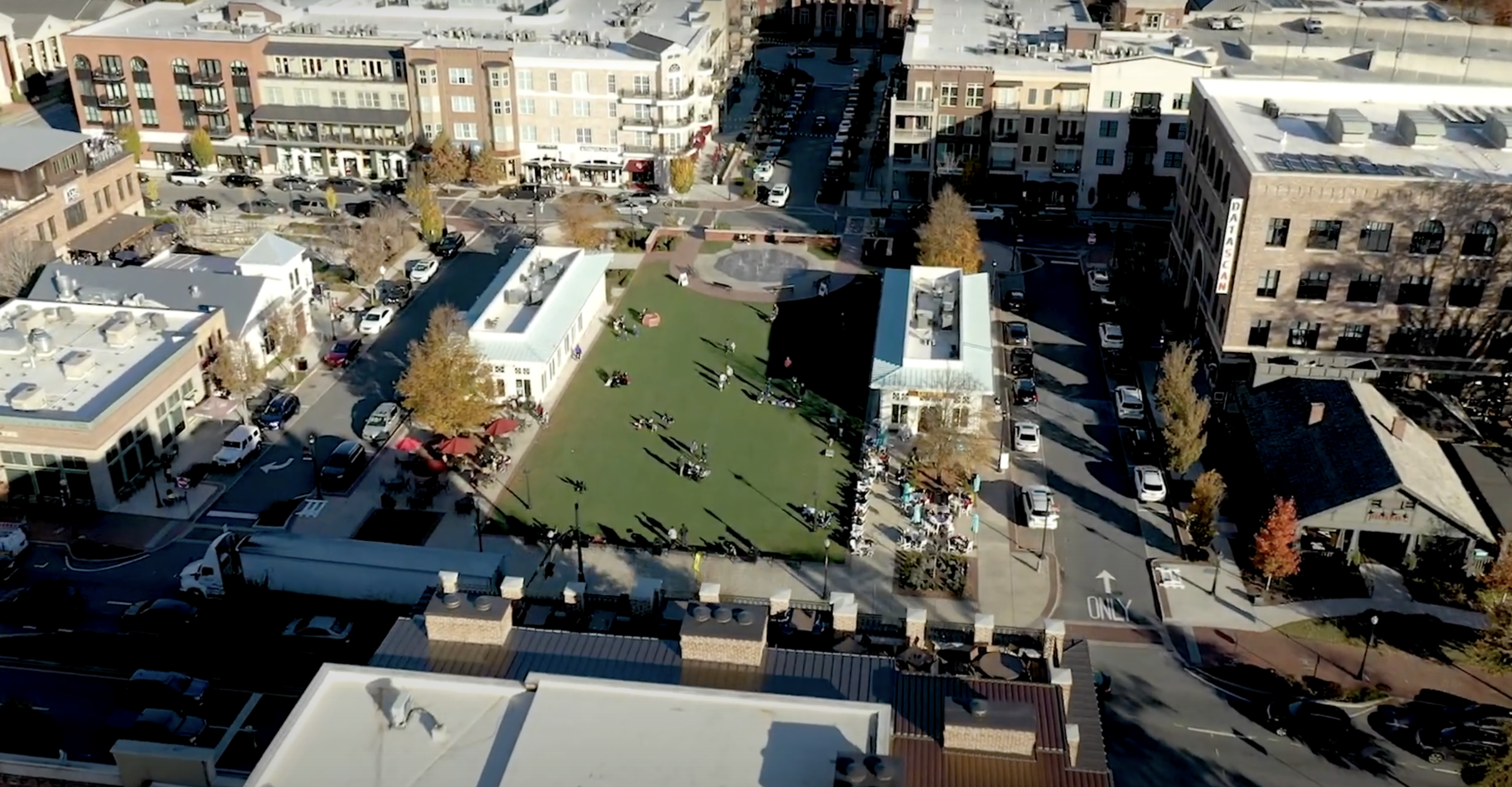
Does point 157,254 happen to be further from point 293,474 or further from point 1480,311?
point 1480,311

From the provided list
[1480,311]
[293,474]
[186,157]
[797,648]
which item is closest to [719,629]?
[797,648]

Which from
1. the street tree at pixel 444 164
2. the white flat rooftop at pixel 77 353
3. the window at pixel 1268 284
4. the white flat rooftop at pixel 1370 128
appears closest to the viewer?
the white flat rooftop at pixel 77 353

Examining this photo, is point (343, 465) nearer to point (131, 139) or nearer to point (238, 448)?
point (238, 448)

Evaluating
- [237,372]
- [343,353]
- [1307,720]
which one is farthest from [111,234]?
[1307,720]

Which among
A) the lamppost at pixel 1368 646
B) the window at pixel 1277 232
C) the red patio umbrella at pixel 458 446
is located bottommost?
the lamppost at pixel 1368 646

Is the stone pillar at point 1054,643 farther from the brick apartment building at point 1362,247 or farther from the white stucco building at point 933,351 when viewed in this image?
the brick apartment building at point 1362,247

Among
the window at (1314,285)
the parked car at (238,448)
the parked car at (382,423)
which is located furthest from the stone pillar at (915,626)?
the window at (1314,285)
